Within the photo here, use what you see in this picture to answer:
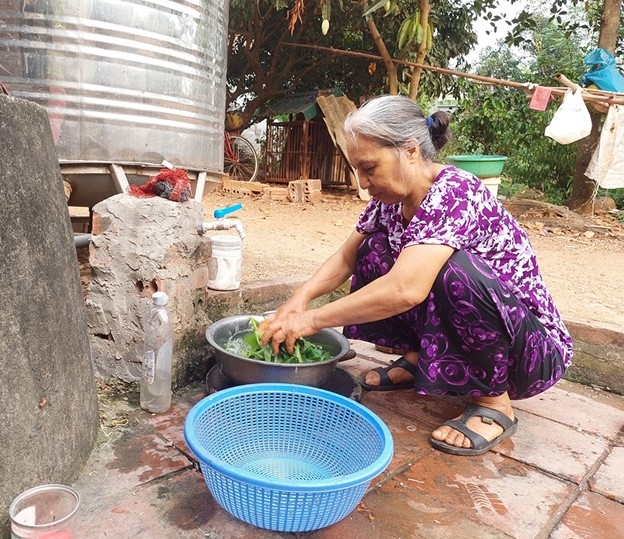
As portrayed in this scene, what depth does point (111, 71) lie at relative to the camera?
8.53 feet

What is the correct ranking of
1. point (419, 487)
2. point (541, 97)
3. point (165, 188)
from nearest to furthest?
point (419, 487), point (165, 188), point (541, 97)

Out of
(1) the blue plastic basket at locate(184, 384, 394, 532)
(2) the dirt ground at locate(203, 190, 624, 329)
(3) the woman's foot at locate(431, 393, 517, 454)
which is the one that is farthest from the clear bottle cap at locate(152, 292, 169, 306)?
(2) the dirt ground at locate(203, 190, 624, 329)

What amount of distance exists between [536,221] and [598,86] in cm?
175

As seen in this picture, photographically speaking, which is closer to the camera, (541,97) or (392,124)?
(392,124)

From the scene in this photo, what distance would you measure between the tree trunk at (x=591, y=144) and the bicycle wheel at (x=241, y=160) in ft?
17.5

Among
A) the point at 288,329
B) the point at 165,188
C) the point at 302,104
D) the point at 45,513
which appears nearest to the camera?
the point at 45,513

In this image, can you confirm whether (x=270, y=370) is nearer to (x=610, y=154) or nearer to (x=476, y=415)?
(x=476, y=415)

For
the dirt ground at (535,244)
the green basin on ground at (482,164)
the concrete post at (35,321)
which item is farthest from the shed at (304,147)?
the concrete post at (35,321)

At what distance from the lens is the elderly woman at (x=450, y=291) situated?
1.79m

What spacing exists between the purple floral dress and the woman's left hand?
42cm

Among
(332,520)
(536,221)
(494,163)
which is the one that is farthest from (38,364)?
(536,221)

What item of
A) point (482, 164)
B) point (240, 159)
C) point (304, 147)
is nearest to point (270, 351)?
point (482, 164)

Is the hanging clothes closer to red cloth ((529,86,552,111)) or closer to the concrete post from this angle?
red cloth ((529,86,552,111))

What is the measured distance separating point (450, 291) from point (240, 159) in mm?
9085
